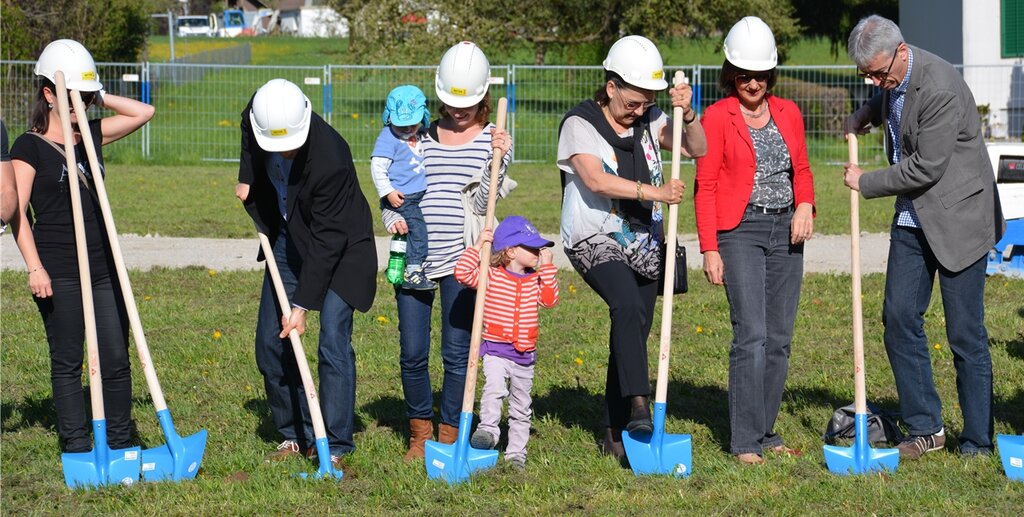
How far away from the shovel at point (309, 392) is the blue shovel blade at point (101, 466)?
71 centimetres

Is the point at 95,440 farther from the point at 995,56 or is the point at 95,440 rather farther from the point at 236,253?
the point at 995,56

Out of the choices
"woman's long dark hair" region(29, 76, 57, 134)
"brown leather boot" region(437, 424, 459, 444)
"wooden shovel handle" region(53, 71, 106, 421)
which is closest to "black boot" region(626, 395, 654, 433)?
"brown leather boot" region(437, 424, 459, 444)

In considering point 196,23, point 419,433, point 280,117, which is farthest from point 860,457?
point 196,23

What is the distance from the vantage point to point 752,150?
18.3 ft

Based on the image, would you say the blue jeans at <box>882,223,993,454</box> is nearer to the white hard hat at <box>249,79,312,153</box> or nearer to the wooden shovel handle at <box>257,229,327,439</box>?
the wooden shovel handle at <box>257,229,327,439</box>

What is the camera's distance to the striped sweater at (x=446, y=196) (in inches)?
227

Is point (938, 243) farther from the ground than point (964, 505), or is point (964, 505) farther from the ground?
point (938, 243)

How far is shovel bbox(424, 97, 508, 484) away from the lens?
546 centimetres

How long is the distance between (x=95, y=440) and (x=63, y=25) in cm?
2240

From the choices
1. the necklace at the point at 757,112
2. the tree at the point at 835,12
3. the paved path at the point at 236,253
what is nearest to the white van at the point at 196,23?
the tree at the point at 835,12

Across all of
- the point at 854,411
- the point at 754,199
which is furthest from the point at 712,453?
the point at 754,199

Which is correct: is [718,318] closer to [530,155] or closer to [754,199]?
[754,199]

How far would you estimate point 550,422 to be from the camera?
661 cm

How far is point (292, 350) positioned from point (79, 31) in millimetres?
22283
